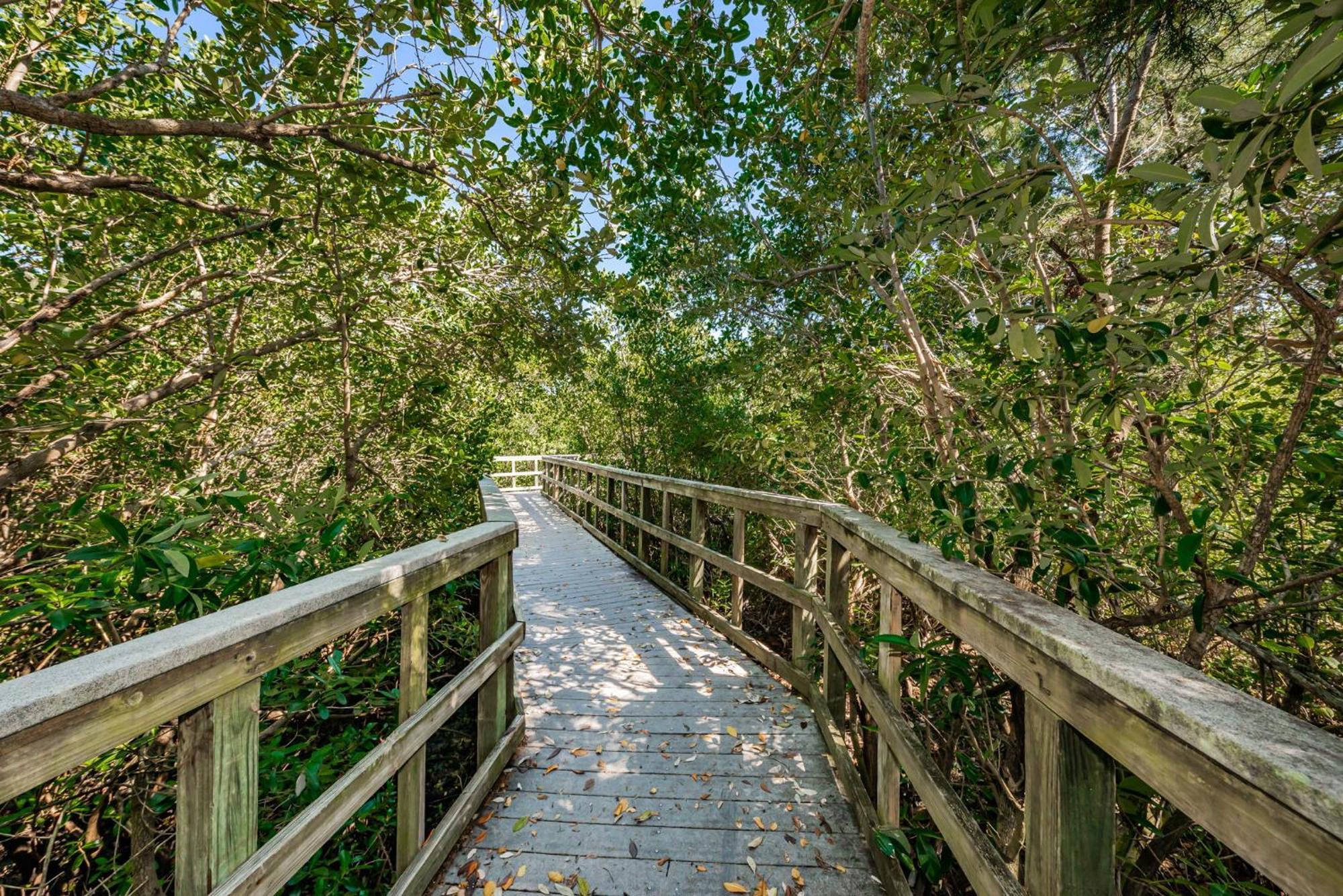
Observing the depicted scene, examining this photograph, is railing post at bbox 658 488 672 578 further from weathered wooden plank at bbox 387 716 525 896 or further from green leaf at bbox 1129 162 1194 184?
green leaf at bbox 1129 162 1194 184

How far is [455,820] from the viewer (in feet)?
6.60

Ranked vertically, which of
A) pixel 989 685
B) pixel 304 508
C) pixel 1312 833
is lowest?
pixel 989 685

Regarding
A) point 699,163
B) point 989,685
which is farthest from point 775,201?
point 989,685

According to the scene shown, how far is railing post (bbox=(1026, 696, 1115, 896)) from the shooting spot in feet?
3.05

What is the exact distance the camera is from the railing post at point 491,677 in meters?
2.36

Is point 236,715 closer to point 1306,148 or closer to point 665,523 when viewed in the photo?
point 1306,148

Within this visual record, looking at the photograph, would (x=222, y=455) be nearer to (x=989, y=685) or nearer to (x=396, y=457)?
(x=396, y=457)

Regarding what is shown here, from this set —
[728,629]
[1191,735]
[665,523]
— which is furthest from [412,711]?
[665,523]

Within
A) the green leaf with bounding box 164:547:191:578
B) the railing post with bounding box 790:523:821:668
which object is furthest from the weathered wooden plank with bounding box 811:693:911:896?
the green leaf with bounding box 164:547:191:578

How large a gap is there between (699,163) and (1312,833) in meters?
3.06

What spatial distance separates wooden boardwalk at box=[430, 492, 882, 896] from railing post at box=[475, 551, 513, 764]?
0.20 meters

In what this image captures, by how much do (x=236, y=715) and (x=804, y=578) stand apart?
258 cm

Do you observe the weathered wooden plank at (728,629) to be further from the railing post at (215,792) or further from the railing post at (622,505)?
the railing post at (215,792)

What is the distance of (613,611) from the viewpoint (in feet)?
15.6
